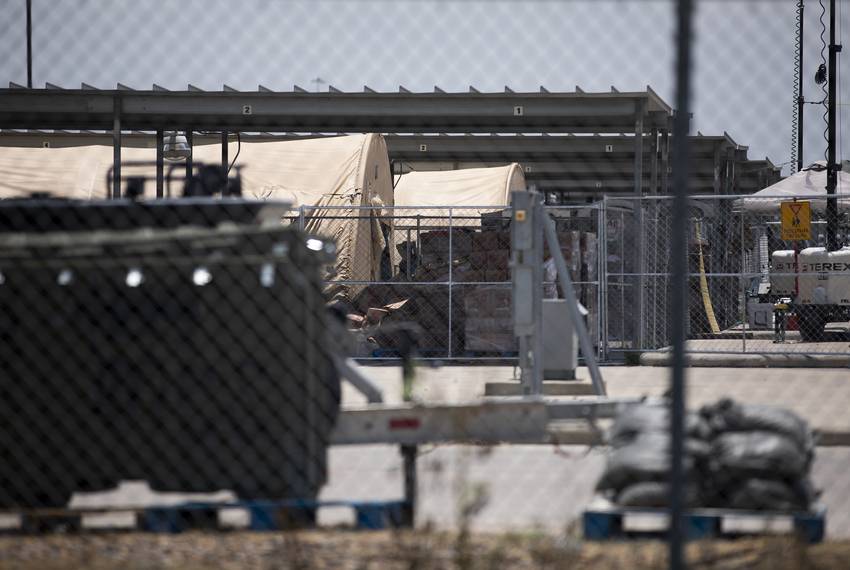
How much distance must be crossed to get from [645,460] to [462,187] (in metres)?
24.4

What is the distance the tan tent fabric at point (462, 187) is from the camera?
29.0 m

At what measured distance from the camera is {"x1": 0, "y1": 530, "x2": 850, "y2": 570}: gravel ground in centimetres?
507

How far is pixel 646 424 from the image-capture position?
6.22 meters

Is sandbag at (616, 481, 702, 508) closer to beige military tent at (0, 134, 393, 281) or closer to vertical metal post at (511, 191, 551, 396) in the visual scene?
vertical metal post at (511, 191, 551, 396)

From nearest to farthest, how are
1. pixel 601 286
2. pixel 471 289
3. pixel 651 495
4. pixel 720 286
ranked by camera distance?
pixel 651 495 < pixel 601 286 < pixel 471 289 < pixel 720 286

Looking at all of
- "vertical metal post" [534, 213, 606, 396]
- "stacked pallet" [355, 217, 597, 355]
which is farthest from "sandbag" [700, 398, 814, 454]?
"stacked pallet" [355, 217, 597, 355]

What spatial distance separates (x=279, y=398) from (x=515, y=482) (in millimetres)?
2671

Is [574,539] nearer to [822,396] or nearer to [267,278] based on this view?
[267,278]

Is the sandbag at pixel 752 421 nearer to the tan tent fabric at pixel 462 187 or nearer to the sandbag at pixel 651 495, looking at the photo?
the sandbag at pixel 651 495

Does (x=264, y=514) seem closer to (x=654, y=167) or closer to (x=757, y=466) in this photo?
(x=757, y=466)

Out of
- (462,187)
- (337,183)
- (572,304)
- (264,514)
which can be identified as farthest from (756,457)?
(462,187)

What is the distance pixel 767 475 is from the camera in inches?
230

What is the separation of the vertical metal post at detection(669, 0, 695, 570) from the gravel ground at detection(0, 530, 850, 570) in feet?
2.37

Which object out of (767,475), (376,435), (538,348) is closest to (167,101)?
(538,348)
